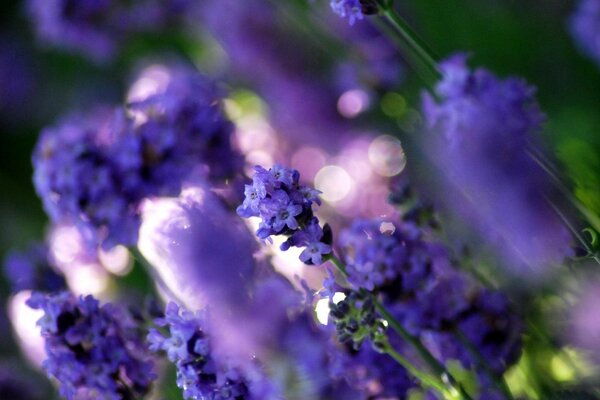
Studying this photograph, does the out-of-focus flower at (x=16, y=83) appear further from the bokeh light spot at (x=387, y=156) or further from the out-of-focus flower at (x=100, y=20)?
the bokeh light spot at (x=387, y=156)

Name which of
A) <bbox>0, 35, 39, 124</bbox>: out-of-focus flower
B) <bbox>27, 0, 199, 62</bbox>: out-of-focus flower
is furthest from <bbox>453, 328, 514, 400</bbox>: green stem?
<bbox>0, 35, 39, 124</bbox>: out-of-focus flower

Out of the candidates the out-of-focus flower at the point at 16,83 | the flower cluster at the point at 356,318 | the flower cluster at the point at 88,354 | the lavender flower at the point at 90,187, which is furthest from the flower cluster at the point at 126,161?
the out-of-focus flower at the point at 16,83

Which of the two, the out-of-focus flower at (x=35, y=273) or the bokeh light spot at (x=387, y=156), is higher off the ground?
the out-of-focus flower at (x=35, y=273)

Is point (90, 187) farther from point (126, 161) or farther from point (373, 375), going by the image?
point (373, 375)

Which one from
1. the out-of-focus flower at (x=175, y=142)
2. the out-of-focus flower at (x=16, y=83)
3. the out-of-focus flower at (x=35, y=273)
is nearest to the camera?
the out-of-focus flower at (x=175, y=142)

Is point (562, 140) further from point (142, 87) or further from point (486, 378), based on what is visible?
point (142, 87)

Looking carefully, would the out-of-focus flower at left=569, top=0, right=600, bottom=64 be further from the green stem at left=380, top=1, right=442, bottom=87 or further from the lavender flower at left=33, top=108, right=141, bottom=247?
the lavender flower at left=33, top=108, right=141, bottom=247
